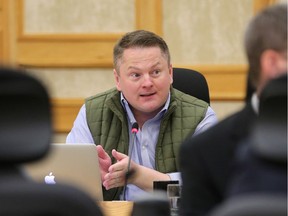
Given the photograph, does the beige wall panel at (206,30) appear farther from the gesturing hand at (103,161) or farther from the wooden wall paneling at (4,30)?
the gesturing hand at (103,161)

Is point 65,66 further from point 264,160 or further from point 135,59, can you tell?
point 264,160

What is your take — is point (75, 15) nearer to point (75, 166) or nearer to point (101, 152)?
point (101, 152)

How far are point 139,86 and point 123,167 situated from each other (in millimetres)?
572

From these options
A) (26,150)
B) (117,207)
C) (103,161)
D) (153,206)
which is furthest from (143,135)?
(26,150)

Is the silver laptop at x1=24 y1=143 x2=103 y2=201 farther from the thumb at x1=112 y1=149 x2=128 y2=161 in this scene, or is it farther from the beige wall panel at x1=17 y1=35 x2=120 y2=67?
the beige wall panel at x1=17 y1=35 x2=120 y2=67

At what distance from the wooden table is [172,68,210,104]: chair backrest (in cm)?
107

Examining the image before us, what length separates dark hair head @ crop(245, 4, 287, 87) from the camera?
6.45 ft

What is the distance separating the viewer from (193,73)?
454 centimetres

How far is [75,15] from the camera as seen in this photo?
645 cm

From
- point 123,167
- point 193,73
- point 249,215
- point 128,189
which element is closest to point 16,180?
point 249,215

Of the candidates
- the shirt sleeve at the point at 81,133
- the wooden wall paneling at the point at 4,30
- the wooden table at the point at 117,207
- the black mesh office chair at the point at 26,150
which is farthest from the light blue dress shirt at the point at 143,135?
the black mesh office chair at the point at 26,150

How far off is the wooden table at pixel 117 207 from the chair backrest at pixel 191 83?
3.52 feet

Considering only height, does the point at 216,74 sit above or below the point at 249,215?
below

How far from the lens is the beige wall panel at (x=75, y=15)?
6.42 meters
